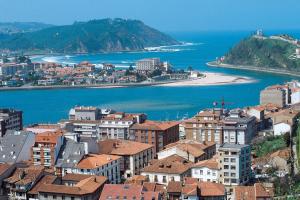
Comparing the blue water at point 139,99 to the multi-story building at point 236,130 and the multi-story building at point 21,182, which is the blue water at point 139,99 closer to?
the multi-story building at point 236,130

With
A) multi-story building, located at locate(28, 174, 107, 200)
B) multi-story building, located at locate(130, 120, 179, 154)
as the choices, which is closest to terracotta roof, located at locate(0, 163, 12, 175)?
multi-story building, located at locate(28, 174, 107, 200)

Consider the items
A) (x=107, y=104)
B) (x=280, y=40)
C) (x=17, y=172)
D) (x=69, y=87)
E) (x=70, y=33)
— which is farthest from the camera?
(x=70, y=33)

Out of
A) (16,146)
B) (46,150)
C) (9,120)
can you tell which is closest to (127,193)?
(46,150)

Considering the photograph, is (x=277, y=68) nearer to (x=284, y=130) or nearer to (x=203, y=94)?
(x=203, y=94)

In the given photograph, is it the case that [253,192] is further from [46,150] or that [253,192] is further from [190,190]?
[46,150]

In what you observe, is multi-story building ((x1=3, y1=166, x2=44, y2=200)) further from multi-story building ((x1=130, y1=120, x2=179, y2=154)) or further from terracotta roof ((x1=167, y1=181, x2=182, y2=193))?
multi-story building ((x1=130, y1=120, x2=179, y2=154))

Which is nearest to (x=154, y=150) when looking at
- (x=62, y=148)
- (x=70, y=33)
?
(x=62, y=148)

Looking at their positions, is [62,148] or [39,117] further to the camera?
[39,117]

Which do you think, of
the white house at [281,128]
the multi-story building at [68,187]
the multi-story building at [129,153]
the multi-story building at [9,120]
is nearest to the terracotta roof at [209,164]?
the multi-story building at [129,153]
